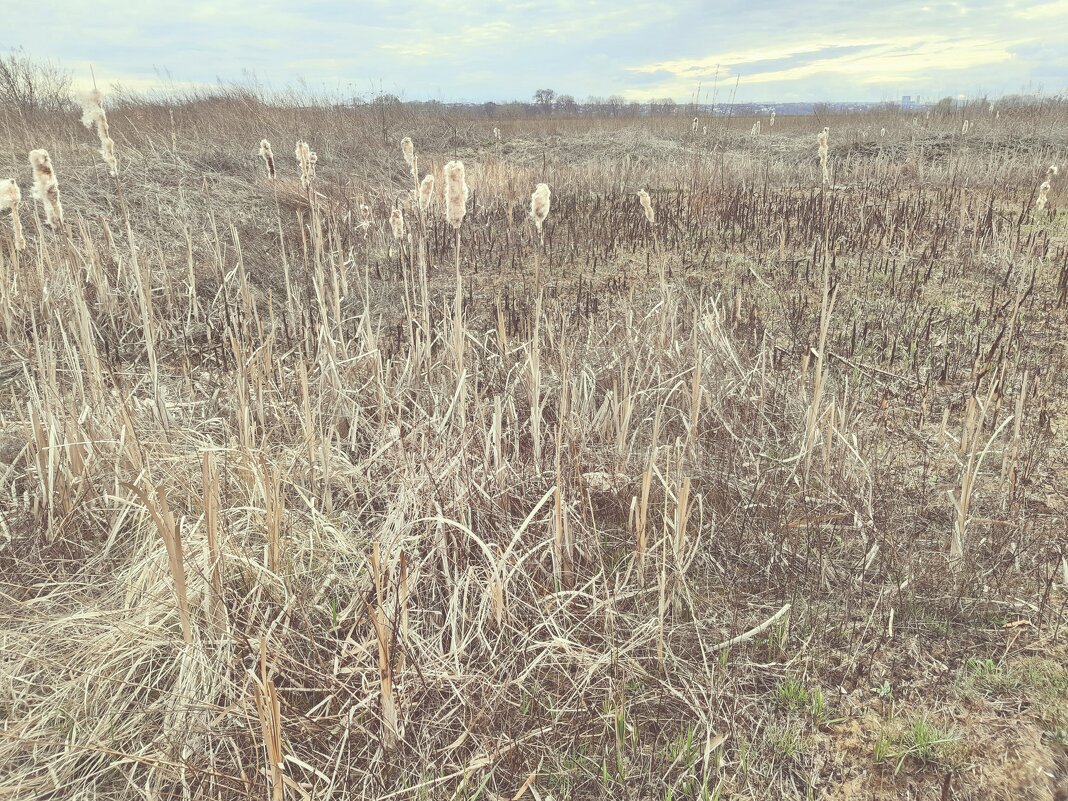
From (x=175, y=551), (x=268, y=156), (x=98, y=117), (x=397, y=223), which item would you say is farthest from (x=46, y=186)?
(x=175, y=551)

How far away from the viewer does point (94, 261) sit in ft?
12.7

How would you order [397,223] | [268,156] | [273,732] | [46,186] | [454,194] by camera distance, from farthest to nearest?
1. [397,223]
2. [268,156]
3. [46,186]
4. [454,194]
5. [273,732]

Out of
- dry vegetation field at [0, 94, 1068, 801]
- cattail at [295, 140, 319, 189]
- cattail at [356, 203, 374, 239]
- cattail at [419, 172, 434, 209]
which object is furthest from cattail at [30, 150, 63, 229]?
cattail at [356, 203, 374, 239]

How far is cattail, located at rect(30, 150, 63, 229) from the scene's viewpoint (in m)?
2.19

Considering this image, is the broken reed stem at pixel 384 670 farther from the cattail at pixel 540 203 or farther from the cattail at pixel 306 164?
the cattail at pixel 306 164

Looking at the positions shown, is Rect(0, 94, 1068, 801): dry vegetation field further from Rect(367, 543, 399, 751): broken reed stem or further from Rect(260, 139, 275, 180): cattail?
Rect(260, 139, 275, 180): cattail

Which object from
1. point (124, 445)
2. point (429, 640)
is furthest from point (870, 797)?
point (124, 445)

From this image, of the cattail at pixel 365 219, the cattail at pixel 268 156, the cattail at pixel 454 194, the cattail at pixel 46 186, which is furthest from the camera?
the cattail at pixel 365 219

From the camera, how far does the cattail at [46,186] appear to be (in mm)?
2191

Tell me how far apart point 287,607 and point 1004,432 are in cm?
326

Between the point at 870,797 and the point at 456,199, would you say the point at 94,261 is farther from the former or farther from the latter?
the point at 870,797

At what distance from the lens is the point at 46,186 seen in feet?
7.46

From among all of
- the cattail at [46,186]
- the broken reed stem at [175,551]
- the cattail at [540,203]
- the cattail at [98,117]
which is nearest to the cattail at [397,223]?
the cattail at [540,203]

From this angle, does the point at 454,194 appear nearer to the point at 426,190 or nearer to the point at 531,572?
the point at 426,190
